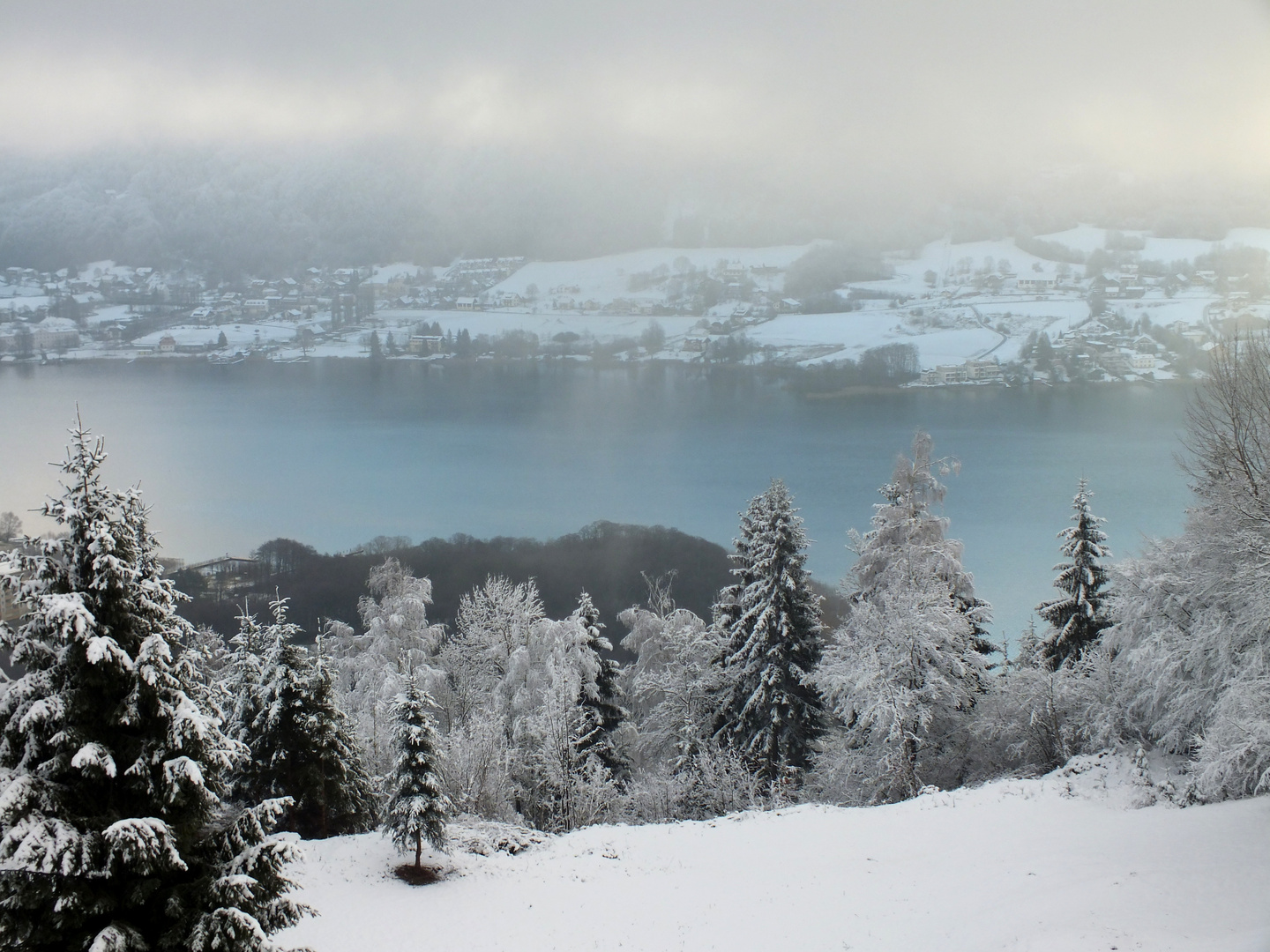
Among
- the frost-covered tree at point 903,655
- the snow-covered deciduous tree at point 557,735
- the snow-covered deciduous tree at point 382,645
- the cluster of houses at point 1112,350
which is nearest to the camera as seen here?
the frost-covered tree at point 903,655

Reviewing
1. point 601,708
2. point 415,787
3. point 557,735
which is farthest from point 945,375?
point 415,787

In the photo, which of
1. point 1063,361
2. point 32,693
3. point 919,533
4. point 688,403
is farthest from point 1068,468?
point 32,693

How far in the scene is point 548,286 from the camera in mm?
190375

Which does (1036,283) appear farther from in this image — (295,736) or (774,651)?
(295,736)

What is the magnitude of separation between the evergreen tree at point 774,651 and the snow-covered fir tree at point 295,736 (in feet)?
34.7

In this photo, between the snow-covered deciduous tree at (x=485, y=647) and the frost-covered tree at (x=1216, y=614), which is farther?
the snow-covered deciduous tree at (x=485, y=647)

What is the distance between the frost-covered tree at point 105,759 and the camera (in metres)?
5.45

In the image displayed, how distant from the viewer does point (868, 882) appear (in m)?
12.2

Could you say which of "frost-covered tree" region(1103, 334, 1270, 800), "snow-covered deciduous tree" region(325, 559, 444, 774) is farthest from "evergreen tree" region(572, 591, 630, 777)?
"frost-covered tree" region(1103, 334, 1270, 800)

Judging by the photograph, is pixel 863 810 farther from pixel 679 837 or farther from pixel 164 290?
pixel 164 290

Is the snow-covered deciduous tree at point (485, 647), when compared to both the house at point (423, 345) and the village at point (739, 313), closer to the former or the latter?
the village at point (739, 313)

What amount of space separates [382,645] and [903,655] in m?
17.6

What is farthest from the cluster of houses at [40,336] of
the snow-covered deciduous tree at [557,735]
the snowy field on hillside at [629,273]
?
the snow-covered deciduous tree at [557,735]

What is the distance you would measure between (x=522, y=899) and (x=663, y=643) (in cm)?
1288
